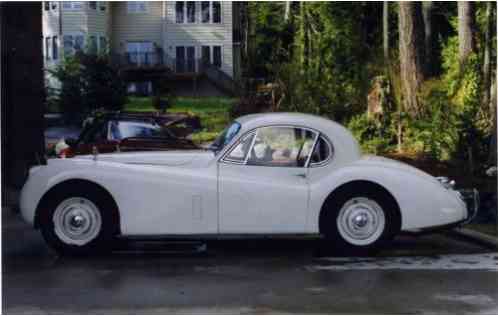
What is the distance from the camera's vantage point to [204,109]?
1628 inches

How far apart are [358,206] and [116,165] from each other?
2.72 meters

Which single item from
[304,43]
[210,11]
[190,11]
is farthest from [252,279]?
[190,11]

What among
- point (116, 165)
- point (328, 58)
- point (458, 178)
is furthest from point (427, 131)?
point (116, 165)

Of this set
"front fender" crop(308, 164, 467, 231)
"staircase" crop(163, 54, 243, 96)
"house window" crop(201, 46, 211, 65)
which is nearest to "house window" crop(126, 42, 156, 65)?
"staircase" crop(163, 54, 243, 96)

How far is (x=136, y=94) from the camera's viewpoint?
161 ft

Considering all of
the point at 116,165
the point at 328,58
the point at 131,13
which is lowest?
the point at 116,165

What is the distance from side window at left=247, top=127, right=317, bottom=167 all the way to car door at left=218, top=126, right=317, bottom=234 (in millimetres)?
14

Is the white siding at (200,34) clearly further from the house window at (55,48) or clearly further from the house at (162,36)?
the house window at (55,48)

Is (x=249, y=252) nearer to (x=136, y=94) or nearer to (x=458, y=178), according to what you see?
(x=458, y=178)

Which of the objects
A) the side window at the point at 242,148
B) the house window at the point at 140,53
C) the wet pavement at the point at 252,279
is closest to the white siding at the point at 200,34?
the house window at the point at 140,53

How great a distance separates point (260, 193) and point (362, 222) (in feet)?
3.91

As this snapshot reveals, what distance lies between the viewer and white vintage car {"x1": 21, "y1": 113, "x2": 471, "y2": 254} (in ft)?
32.2

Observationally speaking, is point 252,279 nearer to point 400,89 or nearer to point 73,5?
point 400,89

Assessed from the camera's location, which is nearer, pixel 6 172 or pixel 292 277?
pixel 292 277
